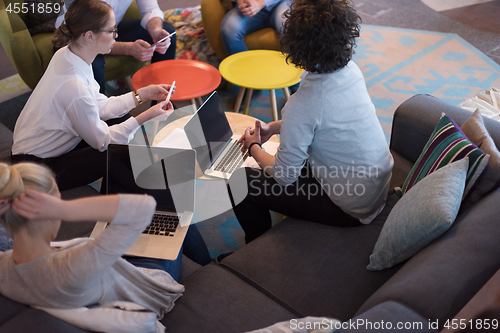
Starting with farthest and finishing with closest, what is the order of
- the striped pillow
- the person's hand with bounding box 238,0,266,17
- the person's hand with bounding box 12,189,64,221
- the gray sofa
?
the person's hand with bounding box 238,0,266,17
the striped pillow
the gray sofa
the person's hand with bounding box 12,189,64,221

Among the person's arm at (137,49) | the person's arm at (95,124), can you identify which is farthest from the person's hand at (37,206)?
the person's arm at (137,49)

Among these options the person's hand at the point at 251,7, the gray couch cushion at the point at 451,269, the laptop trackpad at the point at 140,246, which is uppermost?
the person's hand at the point at 251,7

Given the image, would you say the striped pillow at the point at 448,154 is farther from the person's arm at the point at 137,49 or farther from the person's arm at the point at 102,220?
the person's arm at the point at 137,49

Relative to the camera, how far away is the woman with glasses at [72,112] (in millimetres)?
1661

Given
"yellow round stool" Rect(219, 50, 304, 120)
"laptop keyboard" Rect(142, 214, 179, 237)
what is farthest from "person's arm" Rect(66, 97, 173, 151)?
"yellow round stool" Rect(219, 50, 304, 120)

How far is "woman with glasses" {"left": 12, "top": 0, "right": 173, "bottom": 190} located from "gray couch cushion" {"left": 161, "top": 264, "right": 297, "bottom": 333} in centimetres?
79

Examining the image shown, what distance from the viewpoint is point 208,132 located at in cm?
175

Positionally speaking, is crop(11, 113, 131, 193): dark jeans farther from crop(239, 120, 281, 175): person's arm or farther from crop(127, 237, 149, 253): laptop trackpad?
crop(239, 120, 281, 175): person's arm

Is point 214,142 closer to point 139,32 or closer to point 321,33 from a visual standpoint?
point 321,33

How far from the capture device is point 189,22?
11.2 ft

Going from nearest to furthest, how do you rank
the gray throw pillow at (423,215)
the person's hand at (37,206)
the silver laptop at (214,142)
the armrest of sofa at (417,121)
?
1. the person's hand at (37,206)
2. the gray throw pillow at (423,215)
3. the silver laptop at (214,142)
4. the armrest of sofa at (417,121)

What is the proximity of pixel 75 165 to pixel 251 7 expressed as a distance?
185 cm

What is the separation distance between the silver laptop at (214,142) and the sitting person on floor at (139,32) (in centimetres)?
104

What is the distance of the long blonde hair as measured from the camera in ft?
2.93
